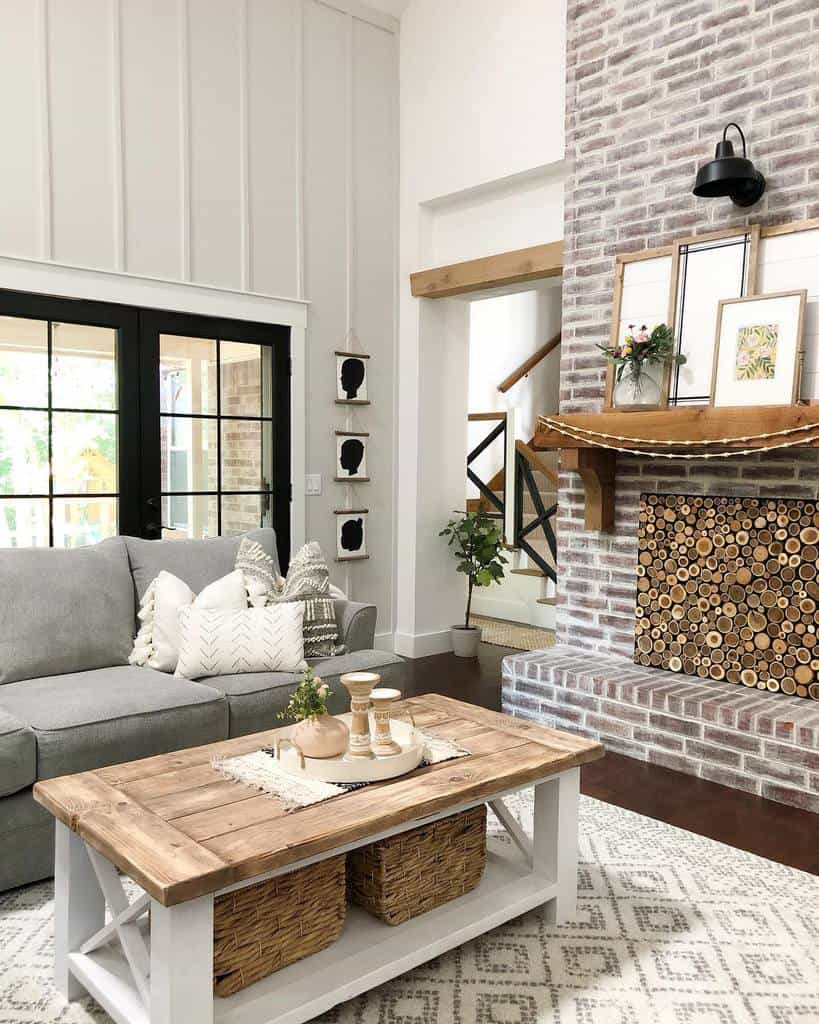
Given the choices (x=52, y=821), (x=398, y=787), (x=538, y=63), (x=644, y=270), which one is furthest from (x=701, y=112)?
(x=52, y=821)

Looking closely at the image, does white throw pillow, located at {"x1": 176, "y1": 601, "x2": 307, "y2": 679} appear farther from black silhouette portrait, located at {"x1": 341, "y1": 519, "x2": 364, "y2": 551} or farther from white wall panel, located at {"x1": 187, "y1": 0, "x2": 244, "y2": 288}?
white wall panel, located at {"x1": 187, "y1": 0, "x2": 244, "y2": 288}

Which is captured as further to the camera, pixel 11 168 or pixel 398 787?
pixel 11 168

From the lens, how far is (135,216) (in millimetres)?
4355

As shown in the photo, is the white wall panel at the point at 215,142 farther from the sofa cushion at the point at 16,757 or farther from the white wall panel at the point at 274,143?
the sofa cushion at the point at 16,757

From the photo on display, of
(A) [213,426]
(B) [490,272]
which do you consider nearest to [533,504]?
(B) [490,272]

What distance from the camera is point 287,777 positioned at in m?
2.04

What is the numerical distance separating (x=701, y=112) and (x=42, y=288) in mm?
3004

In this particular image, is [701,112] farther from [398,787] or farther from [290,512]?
[398,787]

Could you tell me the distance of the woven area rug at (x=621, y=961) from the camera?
1942 mm

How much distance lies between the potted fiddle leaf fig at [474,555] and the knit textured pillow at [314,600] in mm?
1969

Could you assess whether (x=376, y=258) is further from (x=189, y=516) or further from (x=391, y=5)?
(x=189, y=516)

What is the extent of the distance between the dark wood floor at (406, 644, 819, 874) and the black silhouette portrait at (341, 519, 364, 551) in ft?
6.99

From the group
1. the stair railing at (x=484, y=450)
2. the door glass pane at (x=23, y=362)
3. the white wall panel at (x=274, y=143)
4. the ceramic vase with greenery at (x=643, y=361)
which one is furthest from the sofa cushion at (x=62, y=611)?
the stair railing at (x=484, y=450)

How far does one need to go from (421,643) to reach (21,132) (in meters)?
3.47
